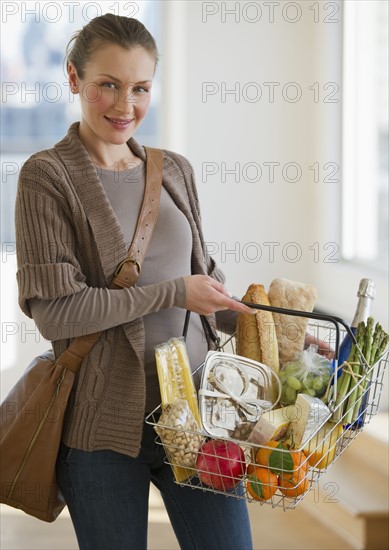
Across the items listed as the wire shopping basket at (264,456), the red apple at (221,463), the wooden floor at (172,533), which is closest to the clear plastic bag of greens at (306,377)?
the wire shopping basket at (264,456)

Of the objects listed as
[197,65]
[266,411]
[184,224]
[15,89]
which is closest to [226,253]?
[197,65]

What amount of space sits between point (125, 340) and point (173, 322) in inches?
3.6

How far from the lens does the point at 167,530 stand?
2.64 metres

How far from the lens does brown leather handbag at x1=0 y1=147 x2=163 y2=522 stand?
129cm

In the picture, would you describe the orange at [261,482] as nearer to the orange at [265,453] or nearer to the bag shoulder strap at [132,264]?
the orange at [265,453]

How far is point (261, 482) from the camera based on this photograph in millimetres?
1100

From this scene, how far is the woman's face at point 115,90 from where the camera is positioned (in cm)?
131

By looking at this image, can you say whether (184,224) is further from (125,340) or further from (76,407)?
(76,407)

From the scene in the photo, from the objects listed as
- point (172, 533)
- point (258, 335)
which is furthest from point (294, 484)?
point (172, 533)

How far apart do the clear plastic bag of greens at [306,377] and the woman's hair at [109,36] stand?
563 millimetres

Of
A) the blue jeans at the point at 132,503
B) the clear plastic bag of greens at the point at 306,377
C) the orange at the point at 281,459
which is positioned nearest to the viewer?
the orange at the point at 281,459

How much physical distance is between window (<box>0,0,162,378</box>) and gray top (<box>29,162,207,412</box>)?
→ 6.26ft

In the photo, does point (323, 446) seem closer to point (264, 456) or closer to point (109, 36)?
point (264, 456)

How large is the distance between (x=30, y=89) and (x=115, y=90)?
205cm
